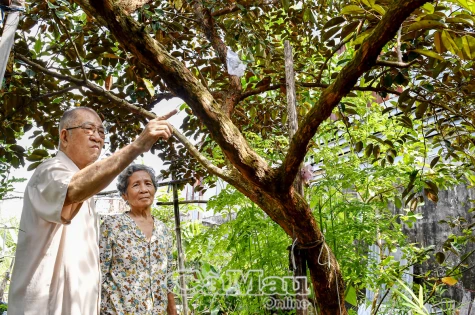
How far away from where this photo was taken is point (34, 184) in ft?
4.75

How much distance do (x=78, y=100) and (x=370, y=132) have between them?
200cm

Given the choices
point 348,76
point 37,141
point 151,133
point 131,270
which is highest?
point 37,141

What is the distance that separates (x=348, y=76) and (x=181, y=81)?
68 cm

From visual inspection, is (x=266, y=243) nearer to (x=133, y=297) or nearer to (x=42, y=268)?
(x=133, y=297)

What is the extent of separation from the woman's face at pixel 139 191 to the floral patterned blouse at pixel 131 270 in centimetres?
9

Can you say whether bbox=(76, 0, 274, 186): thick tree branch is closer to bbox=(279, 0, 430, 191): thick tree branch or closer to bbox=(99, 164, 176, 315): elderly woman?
bbox=(279, 0, 430, 191): thick tree branch

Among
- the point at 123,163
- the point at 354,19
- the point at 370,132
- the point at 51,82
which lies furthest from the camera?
the point at 370,132

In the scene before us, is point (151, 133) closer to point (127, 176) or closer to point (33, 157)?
point (127, 176)

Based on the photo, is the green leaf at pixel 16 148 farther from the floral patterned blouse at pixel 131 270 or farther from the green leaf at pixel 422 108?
the green leaf at pixel 422 108

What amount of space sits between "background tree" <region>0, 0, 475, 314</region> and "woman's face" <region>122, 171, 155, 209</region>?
0.31 metres

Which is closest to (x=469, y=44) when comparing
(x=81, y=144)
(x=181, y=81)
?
(x=181, y=81)

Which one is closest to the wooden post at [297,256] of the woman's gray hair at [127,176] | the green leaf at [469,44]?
the green leaf at [469,44]

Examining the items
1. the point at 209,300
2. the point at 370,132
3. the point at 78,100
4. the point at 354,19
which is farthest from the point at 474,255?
the point at 78,100

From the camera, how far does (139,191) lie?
7.97 feet
